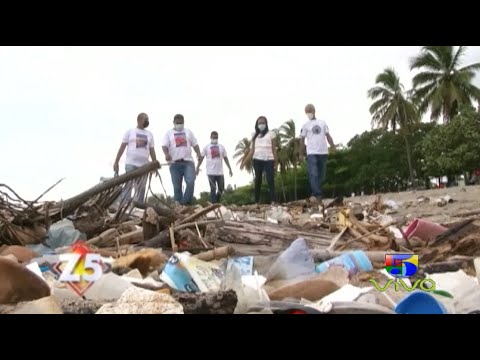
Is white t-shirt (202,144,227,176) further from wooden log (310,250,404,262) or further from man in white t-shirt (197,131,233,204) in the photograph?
wooden log (310,250,404,262)

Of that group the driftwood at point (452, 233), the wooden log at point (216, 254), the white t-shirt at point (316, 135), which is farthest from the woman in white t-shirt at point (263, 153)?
the wooden log at point (216, 254)

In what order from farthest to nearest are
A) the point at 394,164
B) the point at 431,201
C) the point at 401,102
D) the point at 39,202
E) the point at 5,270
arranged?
the point at 401,102
the point at 394,164
the point at 431,201
the point at 39,202
the point at 5,270

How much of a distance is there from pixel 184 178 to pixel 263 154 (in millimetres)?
1518

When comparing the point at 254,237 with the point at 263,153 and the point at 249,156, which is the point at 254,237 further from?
the point at 249,156

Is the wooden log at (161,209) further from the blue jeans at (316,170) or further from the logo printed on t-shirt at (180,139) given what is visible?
the blue jeans at (316,170)

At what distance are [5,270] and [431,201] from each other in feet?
23.7

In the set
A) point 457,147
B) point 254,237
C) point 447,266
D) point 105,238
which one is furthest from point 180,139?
point 457,147

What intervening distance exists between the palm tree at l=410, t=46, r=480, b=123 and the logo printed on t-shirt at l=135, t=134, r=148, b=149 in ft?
84.8

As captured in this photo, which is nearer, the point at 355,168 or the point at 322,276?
the point at 322,276

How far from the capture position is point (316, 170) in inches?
316

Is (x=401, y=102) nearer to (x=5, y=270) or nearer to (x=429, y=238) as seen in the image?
(x=429, y=238)

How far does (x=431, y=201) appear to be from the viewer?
873 centimetres
